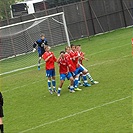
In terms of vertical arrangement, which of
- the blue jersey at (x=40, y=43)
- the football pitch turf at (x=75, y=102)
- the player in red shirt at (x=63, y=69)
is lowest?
the football pitch turf at (x=75, y=102)

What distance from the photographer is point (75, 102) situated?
19.5 m

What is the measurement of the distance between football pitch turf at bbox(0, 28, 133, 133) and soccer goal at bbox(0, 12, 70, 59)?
302 cm

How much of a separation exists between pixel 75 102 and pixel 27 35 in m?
16.9

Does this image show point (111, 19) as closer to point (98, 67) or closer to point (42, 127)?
point (98, 67)

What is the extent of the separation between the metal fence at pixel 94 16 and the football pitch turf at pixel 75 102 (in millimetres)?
13704

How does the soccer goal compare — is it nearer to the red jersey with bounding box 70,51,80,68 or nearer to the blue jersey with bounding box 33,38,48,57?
the blue jersey with bounding box 33,38,48,57

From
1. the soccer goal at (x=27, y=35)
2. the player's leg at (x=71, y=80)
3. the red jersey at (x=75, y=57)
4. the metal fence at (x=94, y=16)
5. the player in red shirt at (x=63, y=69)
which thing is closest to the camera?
the player in red shirt at (x=63, y=69)

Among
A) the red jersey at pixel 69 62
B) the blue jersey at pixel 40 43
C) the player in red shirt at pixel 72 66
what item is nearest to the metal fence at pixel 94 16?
the blue jersey at pixel 40 43

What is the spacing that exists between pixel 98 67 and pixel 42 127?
12087 mm

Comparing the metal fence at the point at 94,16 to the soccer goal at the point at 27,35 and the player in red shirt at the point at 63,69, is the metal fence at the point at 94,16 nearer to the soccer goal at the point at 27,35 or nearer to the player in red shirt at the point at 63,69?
the soccer goal at the point at 27,35

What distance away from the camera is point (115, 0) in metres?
49.8

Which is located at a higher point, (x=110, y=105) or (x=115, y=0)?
(x=115, y=0)

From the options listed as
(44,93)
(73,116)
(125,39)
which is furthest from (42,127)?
(125,39)

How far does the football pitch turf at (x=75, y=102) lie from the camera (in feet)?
52.1
